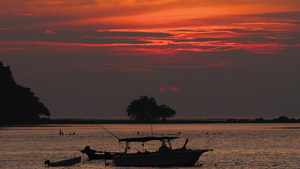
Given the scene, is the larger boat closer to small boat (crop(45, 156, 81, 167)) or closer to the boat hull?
the boat hull

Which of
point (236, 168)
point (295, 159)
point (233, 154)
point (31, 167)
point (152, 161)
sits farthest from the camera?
point (233, 154)

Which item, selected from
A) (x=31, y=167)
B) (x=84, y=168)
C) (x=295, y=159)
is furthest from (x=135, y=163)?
(x=295, y=159)

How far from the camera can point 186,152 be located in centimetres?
7650

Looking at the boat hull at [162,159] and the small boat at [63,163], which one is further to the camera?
the small boat at [63,163]

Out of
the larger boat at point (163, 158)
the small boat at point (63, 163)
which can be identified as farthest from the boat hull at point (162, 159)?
the small boat at point (63, 163)

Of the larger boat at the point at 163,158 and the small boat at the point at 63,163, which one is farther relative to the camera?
the small boat at the point at 63,163

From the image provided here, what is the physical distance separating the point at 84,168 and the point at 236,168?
21301 millimetres

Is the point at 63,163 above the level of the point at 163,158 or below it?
below

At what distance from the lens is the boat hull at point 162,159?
7506 cm

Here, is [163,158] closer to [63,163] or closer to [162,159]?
[162,159]

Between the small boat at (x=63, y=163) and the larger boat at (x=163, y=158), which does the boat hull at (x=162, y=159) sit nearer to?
the larger boat at (x=163, y=158)

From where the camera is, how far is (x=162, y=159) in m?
75.1

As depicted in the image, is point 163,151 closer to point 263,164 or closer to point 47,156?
point 263,164

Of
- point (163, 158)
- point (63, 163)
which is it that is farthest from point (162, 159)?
point (63, 163)
